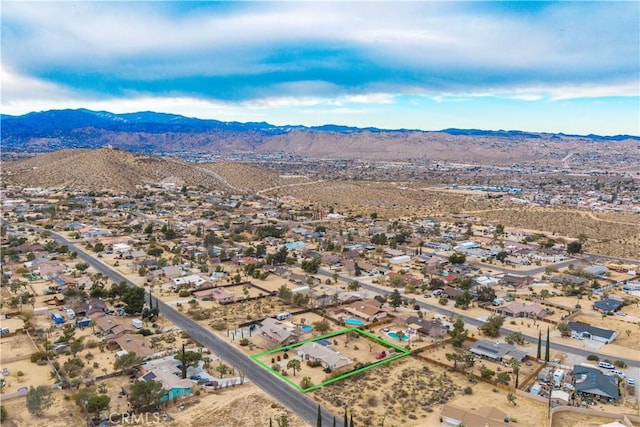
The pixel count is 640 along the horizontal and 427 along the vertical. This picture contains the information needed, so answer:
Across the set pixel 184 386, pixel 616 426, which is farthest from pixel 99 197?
pixel 616 426

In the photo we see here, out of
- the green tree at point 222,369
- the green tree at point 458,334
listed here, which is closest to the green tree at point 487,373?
the green tree at point 458,334

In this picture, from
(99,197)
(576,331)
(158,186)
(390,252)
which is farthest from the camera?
(158,186)

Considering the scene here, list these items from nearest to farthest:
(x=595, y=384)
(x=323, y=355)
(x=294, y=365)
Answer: (x=595, y=384) < (x=294, y=365) < (x=323, y=355)

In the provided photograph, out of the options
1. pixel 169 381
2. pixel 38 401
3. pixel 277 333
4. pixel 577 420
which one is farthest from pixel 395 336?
pixel 38 401

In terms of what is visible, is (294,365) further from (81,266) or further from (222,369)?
(81,266)

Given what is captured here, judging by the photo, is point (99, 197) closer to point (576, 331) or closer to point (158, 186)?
point (158, 186)

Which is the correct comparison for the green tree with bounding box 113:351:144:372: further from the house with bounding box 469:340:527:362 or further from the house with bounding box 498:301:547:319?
the house with bounding box 498:301:547:319
